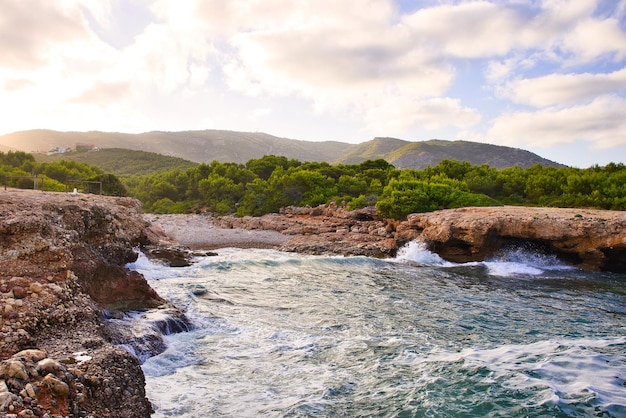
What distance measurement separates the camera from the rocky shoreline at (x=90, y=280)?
3.61m

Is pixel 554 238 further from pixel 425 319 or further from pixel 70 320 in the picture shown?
pixel 70 320

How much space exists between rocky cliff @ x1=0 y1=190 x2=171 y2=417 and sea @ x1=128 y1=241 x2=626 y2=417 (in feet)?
4.08

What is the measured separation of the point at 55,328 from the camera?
4.70m

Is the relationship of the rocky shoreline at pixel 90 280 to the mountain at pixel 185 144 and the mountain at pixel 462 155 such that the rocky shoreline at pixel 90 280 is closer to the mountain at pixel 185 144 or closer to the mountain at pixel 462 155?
the mountain at pixel 462 155

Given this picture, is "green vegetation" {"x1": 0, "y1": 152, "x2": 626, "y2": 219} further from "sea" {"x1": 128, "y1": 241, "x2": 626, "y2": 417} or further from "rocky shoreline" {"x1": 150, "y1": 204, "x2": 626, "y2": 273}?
"sea" {"x1": 128, "y1": 241, "x2": 626, "y2": 417}

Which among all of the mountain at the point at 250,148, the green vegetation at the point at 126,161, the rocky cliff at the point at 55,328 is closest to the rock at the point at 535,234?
the rocky cliff at the point at 55,328

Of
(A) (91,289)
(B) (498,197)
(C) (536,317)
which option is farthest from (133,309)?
(B) (498,197)

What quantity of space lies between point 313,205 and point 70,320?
109 feet

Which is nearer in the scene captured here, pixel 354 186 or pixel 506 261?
pixel 506 261

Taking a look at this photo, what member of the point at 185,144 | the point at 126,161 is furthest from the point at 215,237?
the point at 185,144

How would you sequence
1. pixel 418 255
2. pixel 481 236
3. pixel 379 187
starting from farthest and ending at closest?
pixel 379 187, pixel 418 255, pixel 481 236

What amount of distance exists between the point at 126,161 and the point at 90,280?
9217 cm

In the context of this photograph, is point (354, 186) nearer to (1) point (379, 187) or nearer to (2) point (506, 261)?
(1) point (379, 187)

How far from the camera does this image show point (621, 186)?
84.3 feet
